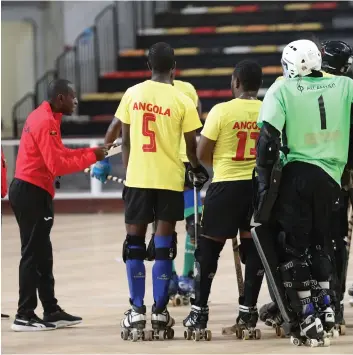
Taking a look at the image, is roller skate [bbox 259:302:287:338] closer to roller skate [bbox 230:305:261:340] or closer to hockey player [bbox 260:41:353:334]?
hockey player [bbox 260:41:353:334]

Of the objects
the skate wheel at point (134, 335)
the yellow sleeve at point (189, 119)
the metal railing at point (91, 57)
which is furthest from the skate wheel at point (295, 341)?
the metal railing at point (91, 57)

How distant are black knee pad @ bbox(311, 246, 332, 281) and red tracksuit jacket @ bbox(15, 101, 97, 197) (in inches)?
56.4

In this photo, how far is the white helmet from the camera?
598 centimetres

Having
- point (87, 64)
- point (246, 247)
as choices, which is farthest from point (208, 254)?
point (87, 64)

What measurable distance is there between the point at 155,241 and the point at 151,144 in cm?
56

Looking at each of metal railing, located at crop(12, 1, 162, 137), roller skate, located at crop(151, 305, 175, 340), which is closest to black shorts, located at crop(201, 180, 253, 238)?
roller skate, located at crop(151, 305, 175, 340)

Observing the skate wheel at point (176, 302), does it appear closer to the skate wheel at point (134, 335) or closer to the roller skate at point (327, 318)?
the skate wheel at point (134, 335)

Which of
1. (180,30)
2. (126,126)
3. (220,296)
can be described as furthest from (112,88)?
(126,126)

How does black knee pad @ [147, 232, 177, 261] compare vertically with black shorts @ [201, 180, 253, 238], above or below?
below

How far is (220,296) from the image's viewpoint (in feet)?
26.1

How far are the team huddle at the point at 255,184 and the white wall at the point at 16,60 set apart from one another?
13276 mm

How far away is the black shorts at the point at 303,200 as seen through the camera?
19.6 ft

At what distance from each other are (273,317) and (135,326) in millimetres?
889

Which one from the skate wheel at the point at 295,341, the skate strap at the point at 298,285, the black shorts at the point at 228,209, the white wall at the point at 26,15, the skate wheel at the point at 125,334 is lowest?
the skate wheel at the point at 125,334
